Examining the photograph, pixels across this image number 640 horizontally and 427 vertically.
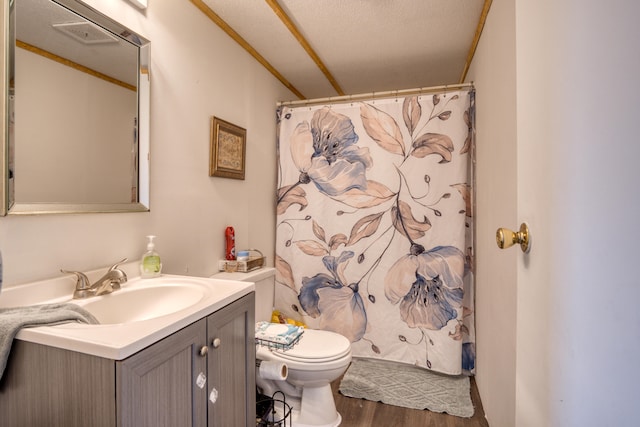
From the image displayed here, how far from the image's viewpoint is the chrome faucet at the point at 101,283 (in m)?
1.06

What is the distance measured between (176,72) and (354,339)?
2.09 meters

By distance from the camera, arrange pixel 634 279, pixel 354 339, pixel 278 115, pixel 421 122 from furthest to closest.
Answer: pixel 278 115 < pixel 354 339 < pixel 421 122 < pixel 634 279

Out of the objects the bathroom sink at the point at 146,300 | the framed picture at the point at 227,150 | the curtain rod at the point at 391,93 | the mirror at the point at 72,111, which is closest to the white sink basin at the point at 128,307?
the bathroom sink at the point at 146,300

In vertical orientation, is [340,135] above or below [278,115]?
below

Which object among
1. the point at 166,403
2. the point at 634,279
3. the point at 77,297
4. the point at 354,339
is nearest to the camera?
the point at 634,279

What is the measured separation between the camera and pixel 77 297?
1.05 metres

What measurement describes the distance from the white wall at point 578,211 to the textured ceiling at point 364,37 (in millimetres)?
1320

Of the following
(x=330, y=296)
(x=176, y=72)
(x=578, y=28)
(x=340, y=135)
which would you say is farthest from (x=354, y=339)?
(x=578, y=28)

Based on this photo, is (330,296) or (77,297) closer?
(77,297)

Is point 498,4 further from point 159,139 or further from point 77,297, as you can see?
point 77,297

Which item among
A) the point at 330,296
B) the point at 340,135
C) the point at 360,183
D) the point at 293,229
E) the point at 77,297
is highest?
the point at 340,135

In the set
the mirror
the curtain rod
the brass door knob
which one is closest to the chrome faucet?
the mirror

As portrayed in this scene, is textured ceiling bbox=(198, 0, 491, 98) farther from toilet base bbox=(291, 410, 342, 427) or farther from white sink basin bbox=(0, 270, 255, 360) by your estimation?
toilet base bbox=(291, 410, 342, 427)

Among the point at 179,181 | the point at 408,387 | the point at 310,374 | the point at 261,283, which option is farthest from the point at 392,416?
the point at 179,181
